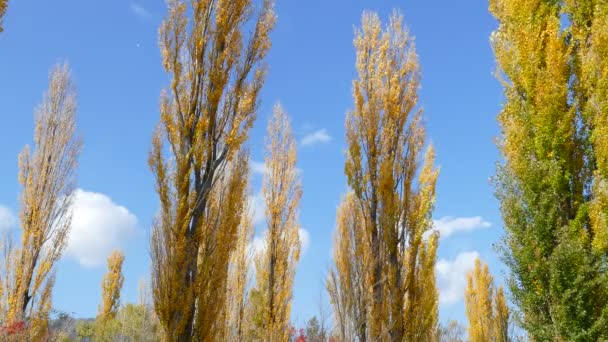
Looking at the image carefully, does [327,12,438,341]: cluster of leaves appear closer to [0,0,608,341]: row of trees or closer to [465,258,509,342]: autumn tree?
[0,0,608,341]: row of trees

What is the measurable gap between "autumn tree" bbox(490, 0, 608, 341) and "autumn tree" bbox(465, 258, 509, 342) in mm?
19149

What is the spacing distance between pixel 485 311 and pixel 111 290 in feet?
67.4

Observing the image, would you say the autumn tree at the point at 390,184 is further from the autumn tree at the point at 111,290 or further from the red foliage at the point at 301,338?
the autumn tree at the point at 111,290

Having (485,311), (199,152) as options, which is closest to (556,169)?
(199,152)

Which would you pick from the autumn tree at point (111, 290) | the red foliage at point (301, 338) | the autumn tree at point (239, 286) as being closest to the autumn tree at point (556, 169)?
the autumn tree at point (239, 286)

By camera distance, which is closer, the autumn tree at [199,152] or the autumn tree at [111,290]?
the autumn tree at [199,152]

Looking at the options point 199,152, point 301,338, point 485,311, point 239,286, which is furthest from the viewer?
point 485,311

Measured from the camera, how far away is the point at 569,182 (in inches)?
410

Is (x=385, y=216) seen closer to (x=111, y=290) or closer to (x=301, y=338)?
(x=301, y=338)

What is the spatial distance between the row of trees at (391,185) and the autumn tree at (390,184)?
3cm

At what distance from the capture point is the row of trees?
8797 millimetres

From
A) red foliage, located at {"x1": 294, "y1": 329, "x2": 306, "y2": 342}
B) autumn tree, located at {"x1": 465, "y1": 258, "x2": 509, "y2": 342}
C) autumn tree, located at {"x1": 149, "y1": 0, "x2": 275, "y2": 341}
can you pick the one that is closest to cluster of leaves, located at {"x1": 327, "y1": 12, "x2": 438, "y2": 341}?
autumn tree, located at {"x1": 149, "y1": 0, "x2": 275, "y2": 341}

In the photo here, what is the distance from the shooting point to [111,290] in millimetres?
31609

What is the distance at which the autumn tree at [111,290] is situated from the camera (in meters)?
31.2
